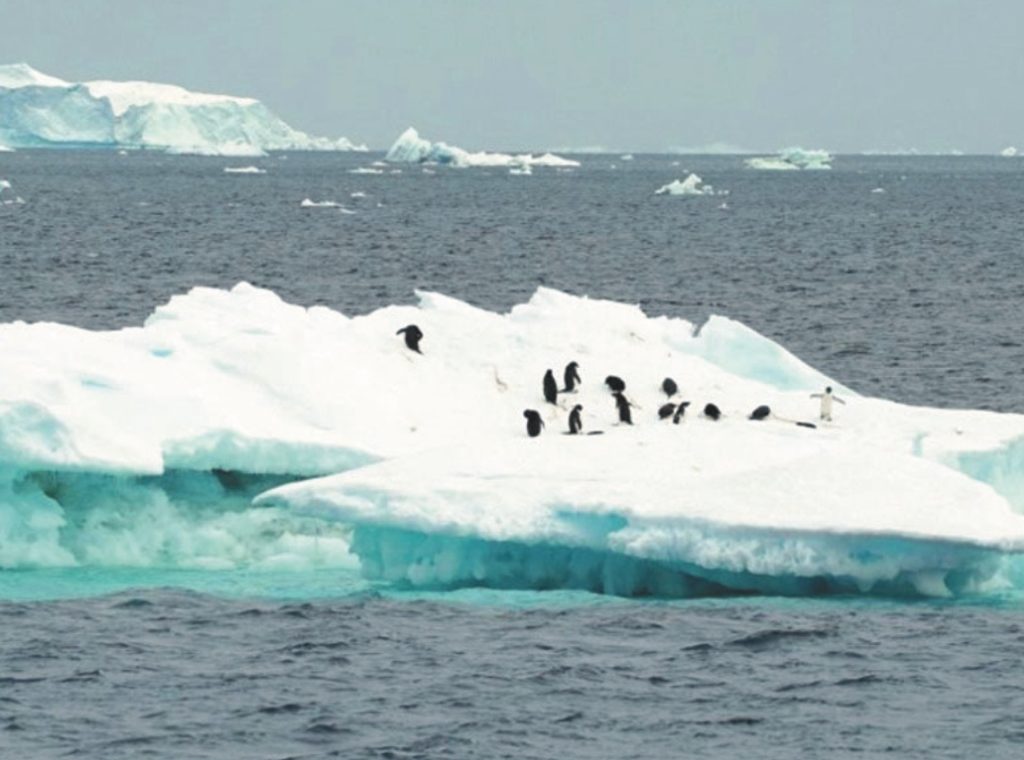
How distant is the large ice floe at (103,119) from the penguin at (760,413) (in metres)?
158

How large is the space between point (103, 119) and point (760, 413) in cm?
16719

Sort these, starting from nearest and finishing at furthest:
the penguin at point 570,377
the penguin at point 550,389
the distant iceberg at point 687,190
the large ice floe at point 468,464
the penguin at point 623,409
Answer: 1. the large ice floe at point 468,464
2. the penguin at point 623,409
3. the penguin at point 550,389
4. the penguin at point 570,377
5. the distant iceberg at point 687,190

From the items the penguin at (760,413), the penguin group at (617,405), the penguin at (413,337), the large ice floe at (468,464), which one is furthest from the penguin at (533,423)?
the penguin at (413,337)

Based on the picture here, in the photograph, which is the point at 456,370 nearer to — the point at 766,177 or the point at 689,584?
the point at 689,584

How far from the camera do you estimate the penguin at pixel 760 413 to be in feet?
74.4

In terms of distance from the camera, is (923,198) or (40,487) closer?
(40,487)

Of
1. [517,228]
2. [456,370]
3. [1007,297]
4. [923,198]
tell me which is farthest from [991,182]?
[456,370]

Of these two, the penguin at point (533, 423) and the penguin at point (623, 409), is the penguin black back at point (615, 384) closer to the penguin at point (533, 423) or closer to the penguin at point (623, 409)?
the penguin at point (623, 409)

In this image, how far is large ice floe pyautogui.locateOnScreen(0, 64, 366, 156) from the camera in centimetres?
17650

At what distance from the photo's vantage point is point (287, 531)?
68.5 feet

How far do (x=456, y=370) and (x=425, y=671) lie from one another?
27.7 ft

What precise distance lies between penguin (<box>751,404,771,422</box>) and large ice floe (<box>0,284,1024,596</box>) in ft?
0.52

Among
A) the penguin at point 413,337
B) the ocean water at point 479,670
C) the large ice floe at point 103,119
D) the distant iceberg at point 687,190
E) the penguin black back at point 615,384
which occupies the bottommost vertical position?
the ocean water at point 479,670

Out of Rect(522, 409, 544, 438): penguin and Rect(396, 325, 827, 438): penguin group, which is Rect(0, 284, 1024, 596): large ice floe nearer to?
Rect(396, 325, 827, 438): penguin group
